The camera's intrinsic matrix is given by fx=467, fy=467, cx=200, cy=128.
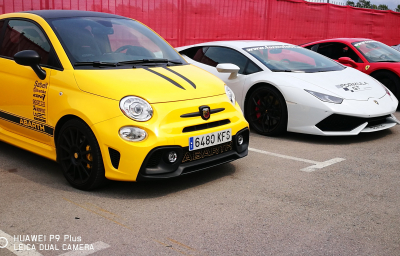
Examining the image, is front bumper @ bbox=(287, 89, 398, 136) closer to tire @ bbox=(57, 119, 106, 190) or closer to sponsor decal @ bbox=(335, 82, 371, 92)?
sponsor decal @ bbox=(335, 82, 371, 92)

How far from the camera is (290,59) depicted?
22.2ft

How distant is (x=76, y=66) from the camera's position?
4234 millimetres

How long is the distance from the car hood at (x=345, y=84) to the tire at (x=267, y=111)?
39cm

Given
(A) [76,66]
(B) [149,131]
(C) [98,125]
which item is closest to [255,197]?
(B) [149,131]

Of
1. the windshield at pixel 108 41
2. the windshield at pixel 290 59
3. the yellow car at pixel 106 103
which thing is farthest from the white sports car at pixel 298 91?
the yellow car at pixel 106 103

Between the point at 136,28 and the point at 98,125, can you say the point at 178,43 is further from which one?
the point at 98,125

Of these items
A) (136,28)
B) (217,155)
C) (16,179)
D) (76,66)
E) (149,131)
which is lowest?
(16,179)

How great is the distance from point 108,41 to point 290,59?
309cm

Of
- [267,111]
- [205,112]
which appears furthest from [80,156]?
[267,111]

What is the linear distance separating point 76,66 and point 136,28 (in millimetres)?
1155

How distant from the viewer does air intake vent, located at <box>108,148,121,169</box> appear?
3807mm

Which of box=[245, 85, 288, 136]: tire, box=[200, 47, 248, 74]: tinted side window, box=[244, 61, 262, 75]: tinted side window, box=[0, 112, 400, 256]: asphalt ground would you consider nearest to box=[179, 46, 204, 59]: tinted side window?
box=[200, 47, 248, 74]: tinted side window

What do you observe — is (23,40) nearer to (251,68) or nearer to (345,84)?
(251,68)

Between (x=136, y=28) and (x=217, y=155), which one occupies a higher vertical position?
(x=136, y=28)
